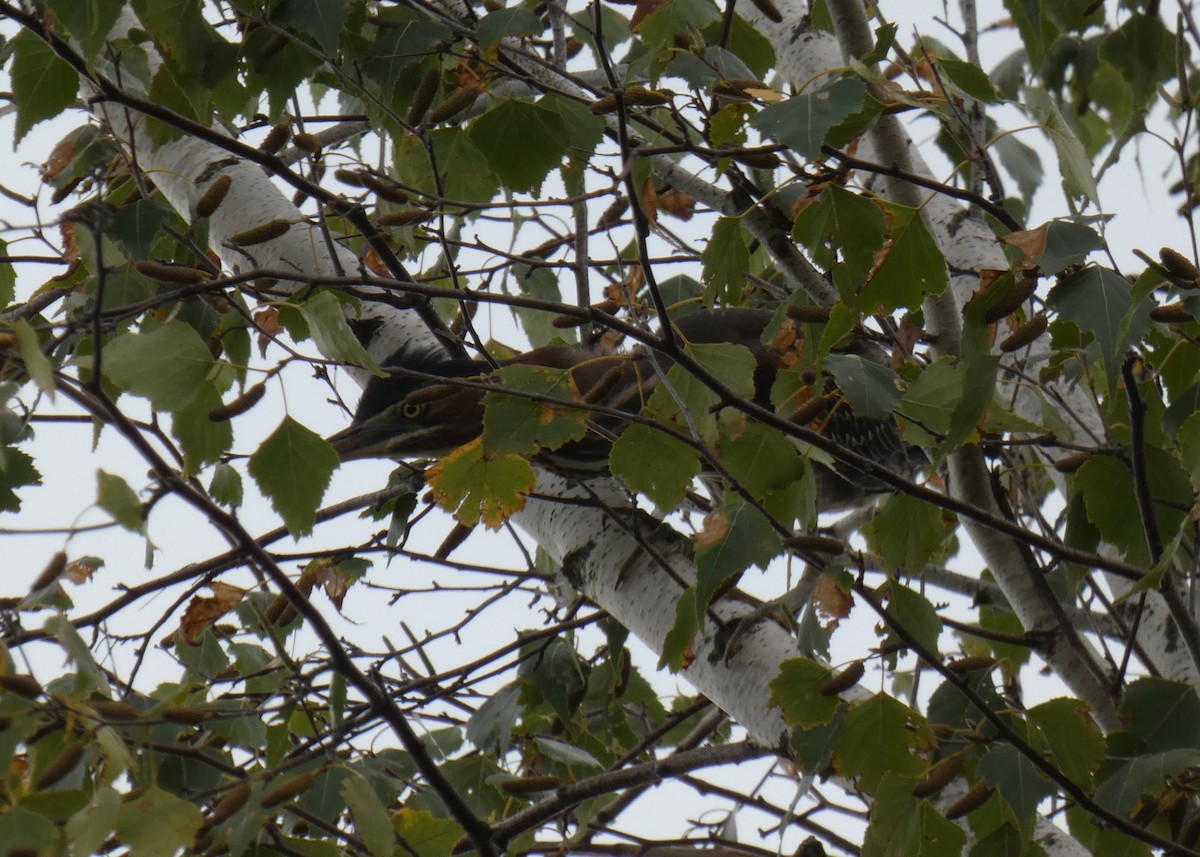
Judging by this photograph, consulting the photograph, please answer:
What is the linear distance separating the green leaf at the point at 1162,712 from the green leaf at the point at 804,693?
1.32 feet

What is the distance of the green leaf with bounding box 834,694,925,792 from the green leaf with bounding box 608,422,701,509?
386 mm

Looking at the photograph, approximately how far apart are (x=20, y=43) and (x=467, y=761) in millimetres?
1395

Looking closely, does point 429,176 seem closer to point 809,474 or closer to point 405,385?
point 405,385

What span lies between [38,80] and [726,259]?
1.08 m

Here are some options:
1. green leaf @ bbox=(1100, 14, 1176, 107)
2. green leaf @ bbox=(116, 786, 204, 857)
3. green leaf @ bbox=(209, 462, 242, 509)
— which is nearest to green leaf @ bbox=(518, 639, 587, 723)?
green leaf @ bbox=(209, 462, 242, 509)

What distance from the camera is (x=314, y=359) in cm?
149

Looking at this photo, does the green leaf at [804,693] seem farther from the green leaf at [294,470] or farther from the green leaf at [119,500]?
the green leaf at [119,500]

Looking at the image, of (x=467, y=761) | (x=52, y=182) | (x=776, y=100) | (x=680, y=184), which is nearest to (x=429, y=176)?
(x=680, y=184)

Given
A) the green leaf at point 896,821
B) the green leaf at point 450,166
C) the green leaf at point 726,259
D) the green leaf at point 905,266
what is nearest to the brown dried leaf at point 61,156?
the green leaf at point 450,166

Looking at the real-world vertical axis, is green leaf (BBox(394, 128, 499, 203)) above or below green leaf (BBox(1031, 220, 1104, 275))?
above

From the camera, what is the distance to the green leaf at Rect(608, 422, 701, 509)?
1.68 metres

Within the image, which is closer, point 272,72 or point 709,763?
point 272,72

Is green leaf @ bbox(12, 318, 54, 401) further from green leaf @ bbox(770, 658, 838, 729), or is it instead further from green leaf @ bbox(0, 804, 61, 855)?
green leaf @ bbox(770, 658, 838, 729)

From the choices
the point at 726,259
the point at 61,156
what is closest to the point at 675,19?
the point at 726,259
